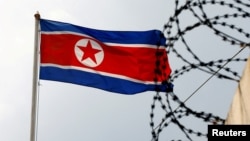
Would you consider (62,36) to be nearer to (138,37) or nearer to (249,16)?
(138,37)

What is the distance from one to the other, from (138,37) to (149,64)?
76 centimetres

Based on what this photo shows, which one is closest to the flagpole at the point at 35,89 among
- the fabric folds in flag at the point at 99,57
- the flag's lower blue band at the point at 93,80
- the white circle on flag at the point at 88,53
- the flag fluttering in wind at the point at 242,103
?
the fabric folds in flag at the point at 99,57

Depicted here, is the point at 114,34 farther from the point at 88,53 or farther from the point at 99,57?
the point at 88,53

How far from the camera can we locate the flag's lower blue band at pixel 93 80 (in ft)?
39.5

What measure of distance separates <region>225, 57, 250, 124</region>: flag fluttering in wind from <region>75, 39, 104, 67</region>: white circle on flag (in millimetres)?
5279

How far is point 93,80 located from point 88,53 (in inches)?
24.4

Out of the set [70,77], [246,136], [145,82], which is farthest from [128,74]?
[246,136]

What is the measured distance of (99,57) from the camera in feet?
41.7

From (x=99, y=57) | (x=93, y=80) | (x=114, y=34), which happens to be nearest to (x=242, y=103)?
(x=93, y=80)

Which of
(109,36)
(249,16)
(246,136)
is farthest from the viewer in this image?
(109,36)

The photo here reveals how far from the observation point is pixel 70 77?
12.2m

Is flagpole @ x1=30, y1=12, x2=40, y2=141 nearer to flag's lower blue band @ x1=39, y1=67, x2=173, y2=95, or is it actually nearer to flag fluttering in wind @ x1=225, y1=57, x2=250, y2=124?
flag's lower blue band @ x1=39, y1=67, x2=173, y2=95

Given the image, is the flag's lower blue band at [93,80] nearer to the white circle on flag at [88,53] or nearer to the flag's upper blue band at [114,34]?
the white circle on flag at [88,53]

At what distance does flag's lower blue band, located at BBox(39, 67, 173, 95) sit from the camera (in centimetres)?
1204
